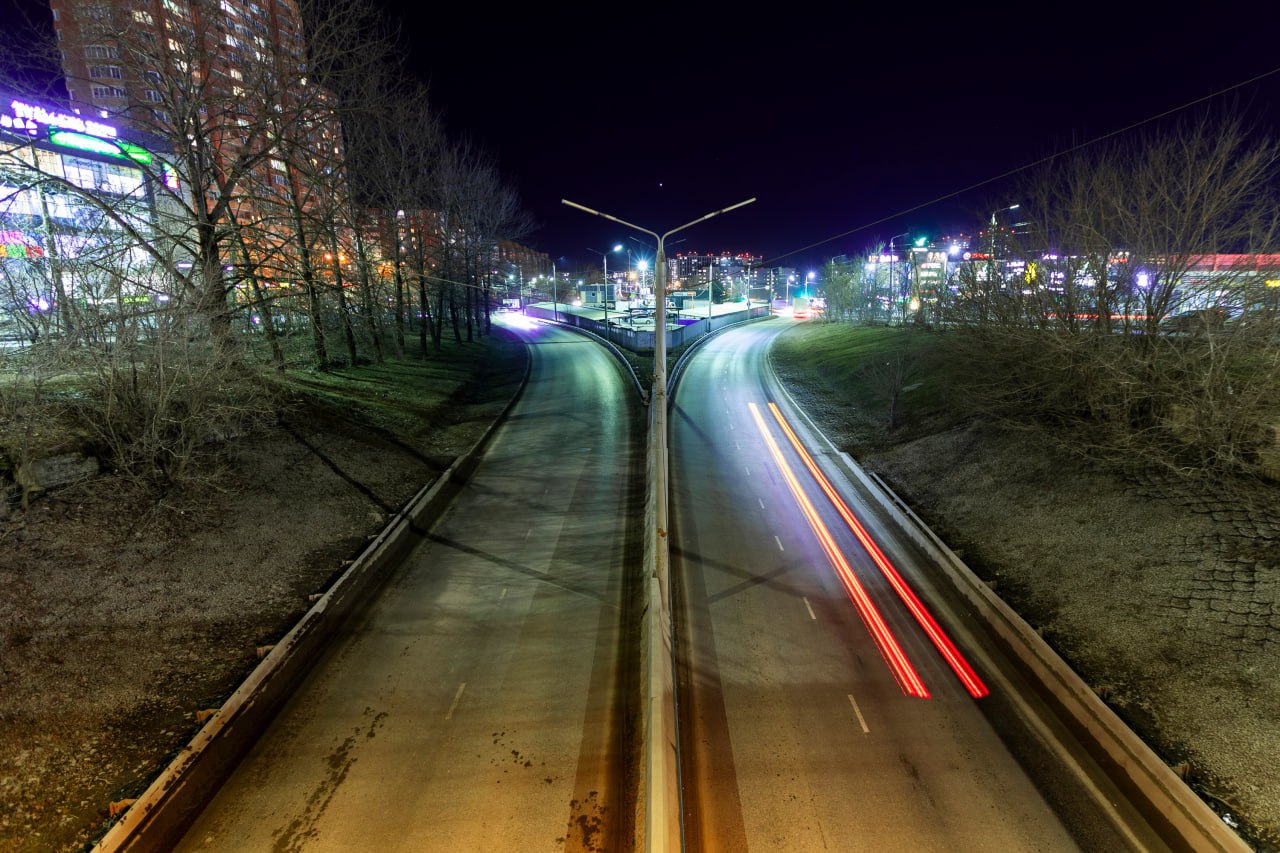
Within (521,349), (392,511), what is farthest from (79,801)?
(521,349)

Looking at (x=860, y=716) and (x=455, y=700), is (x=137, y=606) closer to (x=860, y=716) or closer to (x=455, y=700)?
(x=455, y=700)

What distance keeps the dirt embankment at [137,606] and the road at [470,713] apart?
1.27m

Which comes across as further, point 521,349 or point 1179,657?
point 521,349

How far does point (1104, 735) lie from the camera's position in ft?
27.3

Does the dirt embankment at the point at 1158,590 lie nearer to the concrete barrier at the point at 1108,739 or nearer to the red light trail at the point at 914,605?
the concrete barrier at the point at 1108,739

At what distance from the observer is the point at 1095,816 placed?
288 inches

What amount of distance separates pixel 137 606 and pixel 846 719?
1136 centimetres

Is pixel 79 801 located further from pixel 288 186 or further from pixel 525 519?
pixel 288 186

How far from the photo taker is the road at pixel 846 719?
721 centimetres

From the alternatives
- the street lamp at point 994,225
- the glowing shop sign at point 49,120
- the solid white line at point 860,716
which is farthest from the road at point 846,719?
the glowing shop sign at point 49,120

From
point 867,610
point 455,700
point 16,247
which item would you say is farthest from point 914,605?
point 16,247

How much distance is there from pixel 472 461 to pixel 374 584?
8501 mm

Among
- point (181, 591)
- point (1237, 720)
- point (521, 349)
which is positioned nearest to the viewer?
point (1237, 720)

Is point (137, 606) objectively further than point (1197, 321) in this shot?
No
